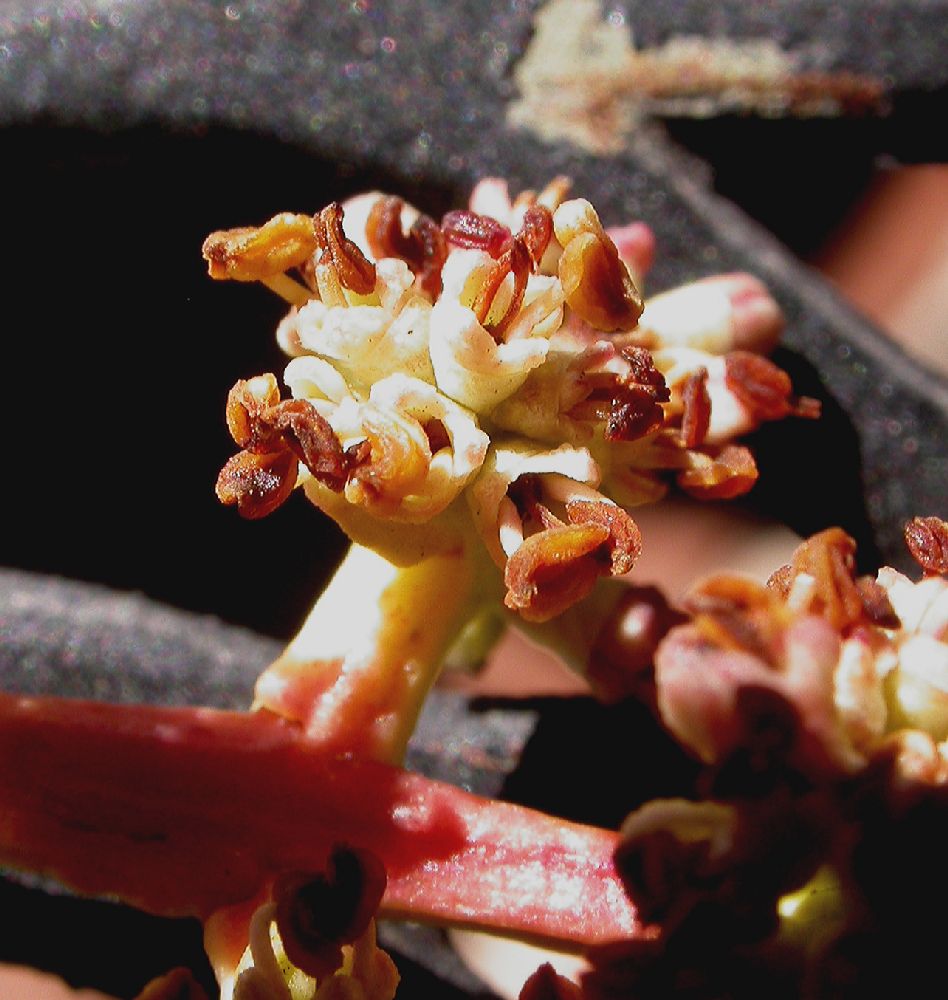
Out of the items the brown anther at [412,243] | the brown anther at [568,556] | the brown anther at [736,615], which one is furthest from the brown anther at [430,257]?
the brown anther at [736,615]

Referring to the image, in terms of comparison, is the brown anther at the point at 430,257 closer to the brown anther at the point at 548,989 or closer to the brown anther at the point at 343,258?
the brown anther at the point at 343,258

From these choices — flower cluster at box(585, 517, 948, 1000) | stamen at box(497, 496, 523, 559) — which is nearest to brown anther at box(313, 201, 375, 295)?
stamen at box(497, 496, 523, 559)

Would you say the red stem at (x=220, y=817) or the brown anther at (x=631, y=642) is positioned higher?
the brown anther at (x=631, y=642)

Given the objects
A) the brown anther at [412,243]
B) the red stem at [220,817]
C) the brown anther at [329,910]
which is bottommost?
the red stem at [220,817]

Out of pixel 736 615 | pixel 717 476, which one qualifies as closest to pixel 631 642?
pixel 717 476

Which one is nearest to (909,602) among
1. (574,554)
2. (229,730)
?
(574,554)

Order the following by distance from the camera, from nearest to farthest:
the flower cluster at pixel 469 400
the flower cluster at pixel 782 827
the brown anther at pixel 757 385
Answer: the flower cluster at pixel 782 827 → the flower cluster at pixel 469 400 → the brown anther at pixel 757 385
